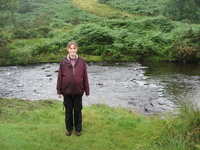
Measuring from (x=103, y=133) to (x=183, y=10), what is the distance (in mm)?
41839

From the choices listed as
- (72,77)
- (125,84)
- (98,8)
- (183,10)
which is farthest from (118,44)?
(98,8)

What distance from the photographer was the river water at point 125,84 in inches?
460

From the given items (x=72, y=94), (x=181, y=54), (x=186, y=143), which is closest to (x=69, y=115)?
(x=72, y=94)

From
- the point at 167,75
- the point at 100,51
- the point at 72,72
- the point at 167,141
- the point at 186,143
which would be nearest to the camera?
the point at 186,143

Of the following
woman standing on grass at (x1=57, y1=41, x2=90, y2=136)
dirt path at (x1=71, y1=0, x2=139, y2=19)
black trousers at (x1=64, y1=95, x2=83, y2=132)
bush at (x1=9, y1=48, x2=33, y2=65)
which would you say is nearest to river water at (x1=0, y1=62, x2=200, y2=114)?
bush at (x1=9, y1=48, x2=33, y2=65)

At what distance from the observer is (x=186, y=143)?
4496 millimetres

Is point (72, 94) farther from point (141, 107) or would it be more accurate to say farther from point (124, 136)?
point (141, 107)

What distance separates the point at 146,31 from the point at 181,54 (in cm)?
736

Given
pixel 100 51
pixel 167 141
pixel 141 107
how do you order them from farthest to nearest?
pixel 100 51
pixel 141 107
pixel 167 141

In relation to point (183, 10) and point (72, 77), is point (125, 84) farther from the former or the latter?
point (183, 10)

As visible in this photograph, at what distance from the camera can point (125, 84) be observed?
15.0 metres

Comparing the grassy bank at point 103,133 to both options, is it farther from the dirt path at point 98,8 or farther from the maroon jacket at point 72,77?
the dirt path at point 98,8

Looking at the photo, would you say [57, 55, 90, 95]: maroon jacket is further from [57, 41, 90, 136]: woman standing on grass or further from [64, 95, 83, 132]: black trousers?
[64, 95, 83, 132]: black trousers

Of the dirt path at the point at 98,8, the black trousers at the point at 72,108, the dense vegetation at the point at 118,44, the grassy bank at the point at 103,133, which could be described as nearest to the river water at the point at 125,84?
the dense vegetation at the point at 118,44
